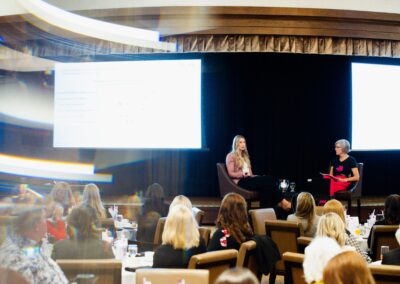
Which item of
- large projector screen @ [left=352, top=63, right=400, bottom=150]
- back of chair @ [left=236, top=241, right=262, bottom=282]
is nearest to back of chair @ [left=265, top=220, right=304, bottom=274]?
back of chair @ [left=236, top=241, right=262, bottom=282]

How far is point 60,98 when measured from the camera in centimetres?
995

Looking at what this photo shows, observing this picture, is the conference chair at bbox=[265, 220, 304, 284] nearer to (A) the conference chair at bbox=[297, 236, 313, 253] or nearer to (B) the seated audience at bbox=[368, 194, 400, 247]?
(A) the conference chair at bbox=[297, 236, 313, 253]

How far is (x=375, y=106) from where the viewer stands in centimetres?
1030

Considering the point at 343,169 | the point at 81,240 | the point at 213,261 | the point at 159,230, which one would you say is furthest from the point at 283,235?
the point at 343,169

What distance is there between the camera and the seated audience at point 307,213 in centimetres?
591

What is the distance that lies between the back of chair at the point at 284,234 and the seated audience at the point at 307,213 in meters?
0.09

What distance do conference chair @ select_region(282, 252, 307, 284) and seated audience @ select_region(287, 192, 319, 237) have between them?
1.56 metres

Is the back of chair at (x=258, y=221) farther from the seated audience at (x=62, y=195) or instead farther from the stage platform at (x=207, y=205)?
the stage platform at (x=207, y=205)

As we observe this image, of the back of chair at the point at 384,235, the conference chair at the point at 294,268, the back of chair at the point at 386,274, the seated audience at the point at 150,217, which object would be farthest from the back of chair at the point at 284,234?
the back of chair at the point at 386,274

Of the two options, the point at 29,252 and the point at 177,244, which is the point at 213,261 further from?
the point at 29,252

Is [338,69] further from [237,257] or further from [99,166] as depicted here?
[237,257]

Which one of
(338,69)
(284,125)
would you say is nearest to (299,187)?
(284,125)

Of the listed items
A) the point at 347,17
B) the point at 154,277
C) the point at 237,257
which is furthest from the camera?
the point at 347,17

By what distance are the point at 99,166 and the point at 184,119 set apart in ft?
6.67
